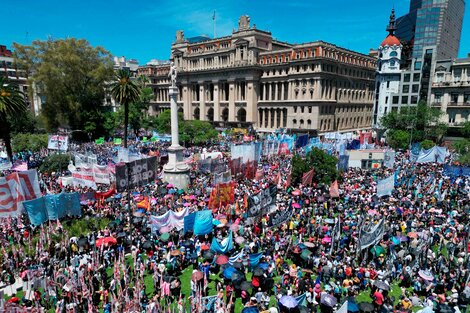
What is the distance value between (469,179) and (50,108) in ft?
198

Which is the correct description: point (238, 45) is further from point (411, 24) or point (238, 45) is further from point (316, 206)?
point (411, 24)

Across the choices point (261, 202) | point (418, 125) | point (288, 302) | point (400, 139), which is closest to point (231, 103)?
point (400, 139)

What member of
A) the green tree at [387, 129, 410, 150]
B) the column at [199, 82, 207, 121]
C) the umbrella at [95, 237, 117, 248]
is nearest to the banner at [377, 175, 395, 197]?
the umbrella at [95, 237, 117, 248]

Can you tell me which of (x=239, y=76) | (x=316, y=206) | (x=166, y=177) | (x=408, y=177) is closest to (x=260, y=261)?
(x=316, y=206)

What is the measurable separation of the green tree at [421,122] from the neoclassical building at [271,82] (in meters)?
16.6

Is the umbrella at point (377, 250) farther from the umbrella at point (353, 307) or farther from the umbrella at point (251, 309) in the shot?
the umbrella at point (251, 309)

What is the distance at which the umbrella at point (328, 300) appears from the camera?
12.6m

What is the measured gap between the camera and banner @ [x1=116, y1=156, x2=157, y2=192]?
21.5 meters

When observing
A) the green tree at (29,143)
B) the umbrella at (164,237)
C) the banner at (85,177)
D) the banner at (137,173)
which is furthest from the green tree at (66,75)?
the umbrella at (164,237)

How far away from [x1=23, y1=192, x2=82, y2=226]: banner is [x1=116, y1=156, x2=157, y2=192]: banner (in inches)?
115

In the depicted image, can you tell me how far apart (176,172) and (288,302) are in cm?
1960

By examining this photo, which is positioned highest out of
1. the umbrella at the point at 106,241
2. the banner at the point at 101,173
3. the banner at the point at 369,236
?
the banner at the point at 101,173

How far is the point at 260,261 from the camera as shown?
1598 cm

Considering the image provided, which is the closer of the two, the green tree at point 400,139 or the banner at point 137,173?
the banner at point 137,173
